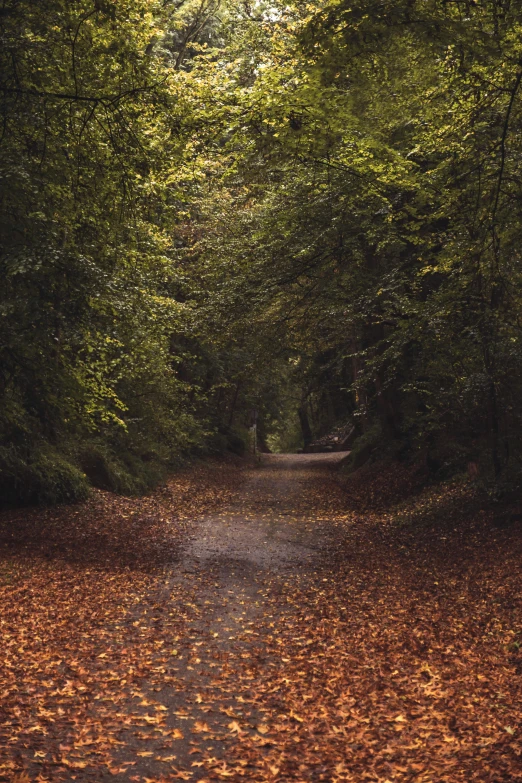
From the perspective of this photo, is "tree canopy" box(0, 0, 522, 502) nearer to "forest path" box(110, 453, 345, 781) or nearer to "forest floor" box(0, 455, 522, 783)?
"forest floor" box(0, 455, 522, 783)

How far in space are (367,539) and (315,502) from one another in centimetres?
593

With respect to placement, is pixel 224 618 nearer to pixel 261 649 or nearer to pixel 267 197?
pixel 261 649

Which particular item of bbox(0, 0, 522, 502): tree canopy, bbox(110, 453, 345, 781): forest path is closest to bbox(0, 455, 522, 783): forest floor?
bbox(110, 453, 345, 781): forest path

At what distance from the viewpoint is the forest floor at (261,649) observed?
519 cm

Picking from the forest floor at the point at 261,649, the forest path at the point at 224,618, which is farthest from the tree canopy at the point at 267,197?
the forest path at the point at 224,618

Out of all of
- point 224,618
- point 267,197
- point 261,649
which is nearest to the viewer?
point 261,649

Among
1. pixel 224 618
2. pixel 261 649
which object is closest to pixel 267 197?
pixel 224 618

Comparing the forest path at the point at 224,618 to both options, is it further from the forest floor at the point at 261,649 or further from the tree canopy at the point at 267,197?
the tree canopy at the point at 267,197

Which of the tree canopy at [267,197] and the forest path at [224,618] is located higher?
the tree canopy at [267,197]

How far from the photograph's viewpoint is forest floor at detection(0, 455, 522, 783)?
17.0 ft

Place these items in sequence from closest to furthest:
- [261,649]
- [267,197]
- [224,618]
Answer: [261,649], [224,618], [267,197]

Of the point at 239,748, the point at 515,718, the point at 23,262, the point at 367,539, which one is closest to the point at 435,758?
the point at 515,718

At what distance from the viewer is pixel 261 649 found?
25.6 feet

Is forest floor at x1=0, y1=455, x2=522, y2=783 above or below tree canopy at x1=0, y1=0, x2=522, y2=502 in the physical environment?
below
